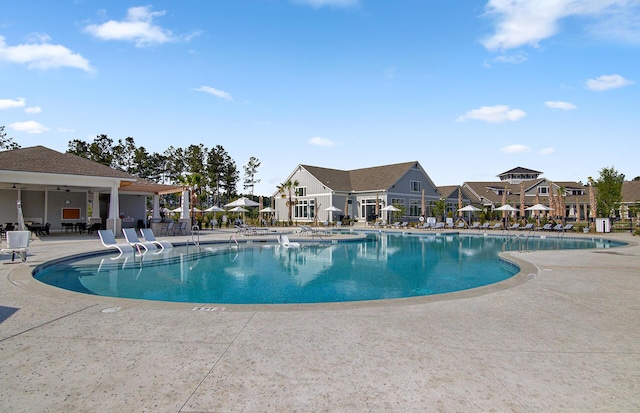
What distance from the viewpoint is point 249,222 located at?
1363 inches

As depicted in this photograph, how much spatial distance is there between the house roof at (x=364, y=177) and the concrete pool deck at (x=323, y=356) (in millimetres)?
31801

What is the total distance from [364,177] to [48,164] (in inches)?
1145


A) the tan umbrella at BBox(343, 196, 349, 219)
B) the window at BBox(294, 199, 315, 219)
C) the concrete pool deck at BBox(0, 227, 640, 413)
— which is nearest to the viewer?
the concrete pool deck at BBox(0, 227, 640, 413)

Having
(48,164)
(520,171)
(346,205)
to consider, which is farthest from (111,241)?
(520,171)

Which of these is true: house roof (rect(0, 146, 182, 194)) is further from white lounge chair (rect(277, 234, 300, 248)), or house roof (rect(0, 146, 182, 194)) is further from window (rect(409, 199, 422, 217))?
window (rect(409, 199, 422, 217))

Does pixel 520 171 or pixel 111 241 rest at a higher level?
pixel 520 171

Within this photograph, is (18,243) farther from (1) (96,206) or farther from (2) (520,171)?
(2) (520,171)

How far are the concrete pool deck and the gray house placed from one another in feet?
98.2

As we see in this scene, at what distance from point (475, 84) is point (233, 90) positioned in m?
11.9

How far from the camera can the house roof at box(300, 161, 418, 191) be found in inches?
1479

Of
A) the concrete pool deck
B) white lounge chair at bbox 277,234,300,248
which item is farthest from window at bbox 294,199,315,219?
the concrete pool deck

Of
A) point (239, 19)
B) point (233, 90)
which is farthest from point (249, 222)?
point (239, 19)

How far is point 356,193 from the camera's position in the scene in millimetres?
38406

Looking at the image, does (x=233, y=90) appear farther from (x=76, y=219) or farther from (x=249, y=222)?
(x=249, y=222)
